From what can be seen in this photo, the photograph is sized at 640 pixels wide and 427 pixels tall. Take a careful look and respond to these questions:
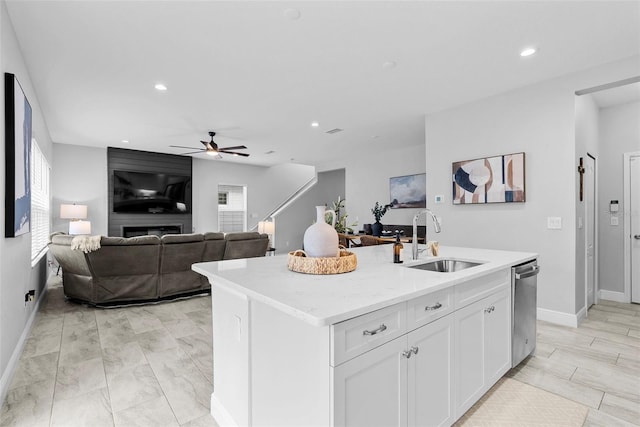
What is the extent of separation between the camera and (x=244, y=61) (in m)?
2.98

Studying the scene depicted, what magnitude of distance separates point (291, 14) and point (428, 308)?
85.2 inches

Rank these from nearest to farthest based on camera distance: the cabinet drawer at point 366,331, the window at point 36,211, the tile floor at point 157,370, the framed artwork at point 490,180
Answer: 1. the cabinet drawer at point 366,331
2. the tile floor at point 157,370
3. the framed artwork at point 490,180
4. the window at point 36,211

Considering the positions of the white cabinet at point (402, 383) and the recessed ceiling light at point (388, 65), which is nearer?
the white cabinet at point (402, 383)

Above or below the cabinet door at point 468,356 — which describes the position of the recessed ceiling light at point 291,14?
above

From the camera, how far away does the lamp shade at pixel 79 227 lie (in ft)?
20.1

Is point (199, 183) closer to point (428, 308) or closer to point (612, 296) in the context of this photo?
point (428, 308)

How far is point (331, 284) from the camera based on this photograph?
4.91 ft

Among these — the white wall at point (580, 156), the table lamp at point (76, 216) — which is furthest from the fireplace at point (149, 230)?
the white wall at point (580, 156)

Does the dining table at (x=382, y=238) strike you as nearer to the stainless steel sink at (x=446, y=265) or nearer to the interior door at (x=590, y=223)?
the stainless steel sink at (x=446, y=265)

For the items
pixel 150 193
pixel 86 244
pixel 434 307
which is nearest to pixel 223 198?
pixel 150 193

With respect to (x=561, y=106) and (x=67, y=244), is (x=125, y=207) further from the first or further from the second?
(x=561, y=106)

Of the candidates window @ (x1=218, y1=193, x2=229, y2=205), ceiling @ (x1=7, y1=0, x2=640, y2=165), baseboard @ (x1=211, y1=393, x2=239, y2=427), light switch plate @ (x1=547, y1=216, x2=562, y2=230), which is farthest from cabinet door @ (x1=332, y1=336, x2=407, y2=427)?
window @ (x1=218, y1=193, x2=229, y2=205)

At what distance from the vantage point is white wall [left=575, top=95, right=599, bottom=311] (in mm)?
3301

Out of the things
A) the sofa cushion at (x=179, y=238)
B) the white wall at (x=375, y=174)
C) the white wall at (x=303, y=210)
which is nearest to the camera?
the sofa cushion at (x=179, y=238)
